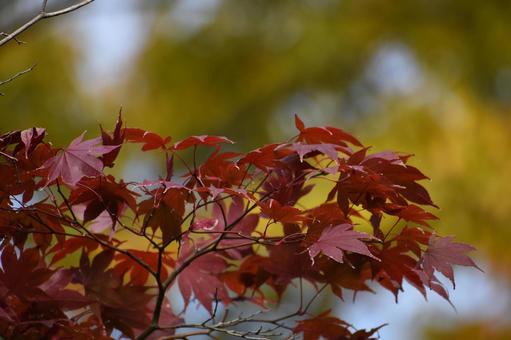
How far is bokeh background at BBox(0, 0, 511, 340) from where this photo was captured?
4.05 meters

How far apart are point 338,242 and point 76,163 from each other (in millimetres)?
286

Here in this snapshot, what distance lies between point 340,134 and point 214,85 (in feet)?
13.6

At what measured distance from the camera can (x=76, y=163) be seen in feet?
2.67

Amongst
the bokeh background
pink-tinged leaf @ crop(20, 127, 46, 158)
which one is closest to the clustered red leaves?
pink-tinged leaf @ crop(20, 127, 46, 158)

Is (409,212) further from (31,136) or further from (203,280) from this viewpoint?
(31,136)

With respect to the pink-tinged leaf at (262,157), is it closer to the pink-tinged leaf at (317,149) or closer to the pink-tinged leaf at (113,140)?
the pink-tinged leaf at (317,149)

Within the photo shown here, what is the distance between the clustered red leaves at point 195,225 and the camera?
0.86 metres

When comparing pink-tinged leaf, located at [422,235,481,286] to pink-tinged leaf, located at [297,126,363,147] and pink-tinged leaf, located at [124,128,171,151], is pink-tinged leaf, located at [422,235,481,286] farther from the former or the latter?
pink-tinged leaf, located at [124,128,171,151]

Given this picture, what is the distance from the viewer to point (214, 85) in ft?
16.5

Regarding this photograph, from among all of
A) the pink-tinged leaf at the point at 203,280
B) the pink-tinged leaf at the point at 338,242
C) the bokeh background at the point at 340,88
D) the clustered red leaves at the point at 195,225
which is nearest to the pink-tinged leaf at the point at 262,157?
the clustered red leaves at the point at 195,225

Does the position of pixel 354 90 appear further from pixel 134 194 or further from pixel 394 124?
pixel 134 194

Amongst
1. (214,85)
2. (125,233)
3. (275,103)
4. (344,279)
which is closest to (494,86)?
(275,103)

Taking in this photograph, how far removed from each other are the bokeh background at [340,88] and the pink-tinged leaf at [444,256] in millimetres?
2876

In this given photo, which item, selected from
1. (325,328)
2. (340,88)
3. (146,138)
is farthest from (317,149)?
(340,88)
